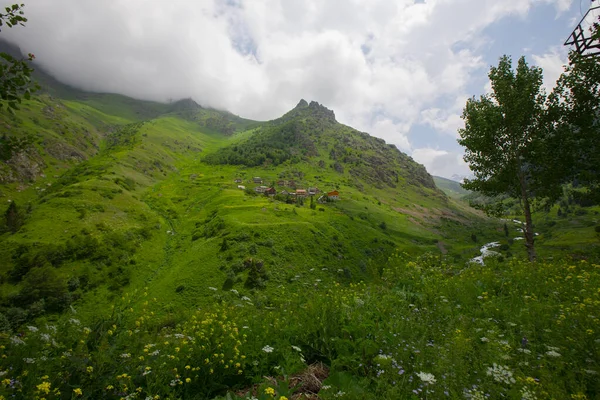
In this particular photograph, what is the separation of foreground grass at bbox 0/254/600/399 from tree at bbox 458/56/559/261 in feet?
58.2

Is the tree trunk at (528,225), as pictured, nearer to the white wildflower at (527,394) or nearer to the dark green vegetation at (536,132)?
the dark green vegetation at (536,132)

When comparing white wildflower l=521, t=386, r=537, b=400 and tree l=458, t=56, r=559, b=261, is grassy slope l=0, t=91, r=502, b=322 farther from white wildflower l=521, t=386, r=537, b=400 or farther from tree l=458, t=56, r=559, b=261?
tree l=458, t=56, r=559, b=261

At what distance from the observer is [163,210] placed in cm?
10525

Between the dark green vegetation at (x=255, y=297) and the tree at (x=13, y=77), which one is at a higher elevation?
the tree at (x=13, y=77)

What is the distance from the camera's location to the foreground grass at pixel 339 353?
178 inches

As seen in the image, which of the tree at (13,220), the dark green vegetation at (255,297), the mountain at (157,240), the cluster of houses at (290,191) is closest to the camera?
the dark green vegetation at (255,297)

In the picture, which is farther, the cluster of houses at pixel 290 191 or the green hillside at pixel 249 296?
the cluster of houses at pixel 290 191

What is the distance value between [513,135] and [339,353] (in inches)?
1006

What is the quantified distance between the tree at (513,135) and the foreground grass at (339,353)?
58.2ft

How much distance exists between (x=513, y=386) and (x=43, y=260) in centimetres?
8208

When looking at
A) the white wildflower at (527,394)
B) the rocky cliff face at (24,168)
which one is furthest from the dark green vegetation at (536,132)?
the rocky cliff face at (24,168)

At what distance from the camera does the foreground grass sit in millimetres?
4531

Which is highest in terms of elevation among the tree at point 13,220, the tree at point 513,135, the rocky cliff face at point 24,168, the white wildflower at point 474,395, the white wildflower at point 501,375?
the tree at point 513,135

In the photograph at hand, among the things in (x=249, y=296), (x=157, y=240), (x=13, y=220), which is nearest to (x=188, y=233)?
(x=157, y=240)
